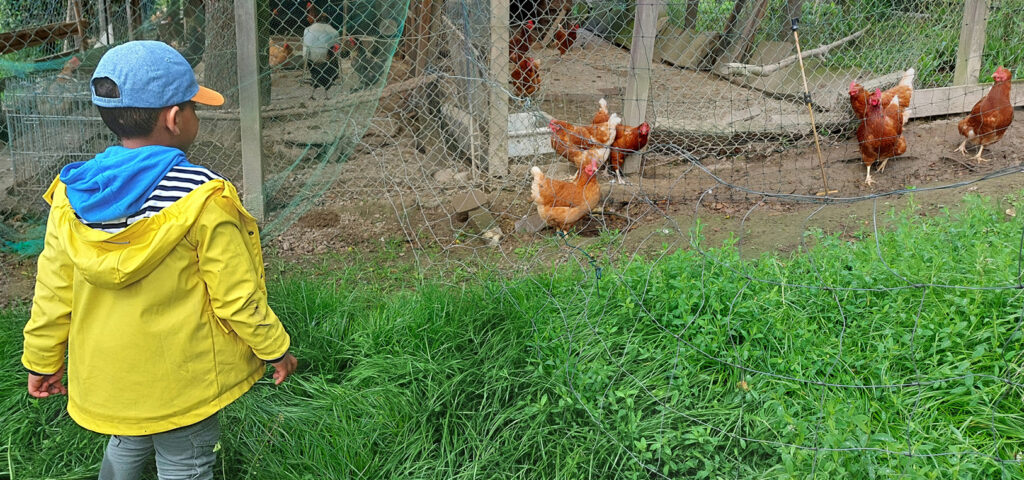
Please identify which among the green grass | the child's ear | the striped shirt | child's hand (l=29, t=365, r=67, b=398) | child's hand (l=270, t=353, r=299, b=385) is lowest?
the green grass

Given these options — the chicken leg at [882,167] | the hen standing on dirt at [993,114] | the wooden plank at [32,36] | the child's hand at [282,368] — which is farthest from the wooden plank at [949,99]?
the wooden plank at [32,36]

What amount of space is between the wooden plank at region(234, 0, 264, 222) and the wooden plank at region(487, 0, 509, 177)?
153 centimetres

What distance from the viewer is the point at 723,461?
2348 millimetres

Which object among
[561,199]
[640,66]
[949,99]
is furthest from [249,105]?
[949,99]

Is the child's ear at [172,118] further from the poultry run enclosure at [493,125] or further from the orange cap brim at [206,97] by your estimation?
the poultry run enclosure at [493,125]

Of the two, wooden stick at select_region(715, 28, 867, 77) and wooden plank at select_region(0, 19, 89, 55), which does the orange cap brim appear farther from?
wooden stick at select_region(715, 28, 867, 77)

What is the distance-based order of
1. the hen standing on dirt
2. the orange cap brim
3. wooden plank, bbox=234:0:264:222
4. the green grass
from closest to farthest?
the orange cap brim, the green grass, wooden plank, bbox=234:0:264:222, the hen standing on dirt

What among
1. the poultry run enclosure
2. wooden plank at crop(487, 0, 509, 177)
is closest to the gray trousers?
the poultry run enclosure

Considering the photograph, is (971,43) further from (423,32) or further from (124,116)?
(124,116)

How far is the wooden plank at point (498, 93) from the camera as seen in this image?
16.8 feet

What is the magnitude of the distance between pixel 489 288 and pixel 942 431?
1.72 m

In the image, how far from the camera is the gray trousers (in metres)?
2.08

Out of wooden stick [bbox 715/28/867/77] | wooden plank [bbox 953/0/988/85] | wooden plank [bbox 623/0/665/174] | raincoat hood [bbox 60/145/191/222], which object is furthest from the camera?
wooden plank [bbox 953/0/988/85]

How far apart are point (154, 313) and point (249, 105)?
2.90 m
